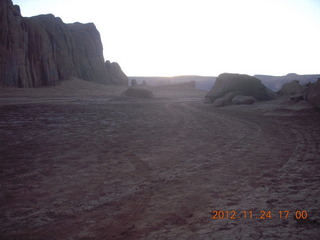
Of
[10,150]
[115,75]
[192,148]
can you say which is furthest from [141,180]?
[115,75]

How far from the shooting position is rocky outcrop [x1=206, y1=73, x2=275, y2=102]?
24.3 meters

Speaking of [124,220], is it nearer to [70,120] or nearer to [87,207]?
[87,207]

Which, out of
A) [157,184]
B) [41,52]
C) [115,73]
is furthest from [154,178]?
[115,73]

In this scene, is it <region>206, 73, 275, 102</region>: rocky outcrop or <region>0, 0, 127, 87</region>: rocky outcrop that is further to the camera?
<region>0, 0, 127, 87</region>: rocky outcrop

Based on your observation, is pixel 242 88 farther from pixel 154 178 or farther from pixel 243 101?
pixel 154 178

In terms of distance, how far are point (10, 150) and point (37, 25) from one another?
107 feet

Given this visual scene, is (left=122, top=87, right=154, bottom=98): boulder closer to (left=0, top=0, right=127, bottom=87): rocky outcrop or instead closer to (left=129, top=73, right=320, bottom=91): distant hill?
(left=0, top=0, right=127, bottom=87): rocky outcrop

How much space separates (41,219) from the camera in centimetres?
358

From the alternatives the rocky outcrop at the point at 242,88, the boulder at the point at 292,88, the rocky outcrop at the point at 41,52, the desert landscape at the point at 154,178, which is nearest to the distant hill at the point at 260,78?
the rocky outcrop at the point at 41,52

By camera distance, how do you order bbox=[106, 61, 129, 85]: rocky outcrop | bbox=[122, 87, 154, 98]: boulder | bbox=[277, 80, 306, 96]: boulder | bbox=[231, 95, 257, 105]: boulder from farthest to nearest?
bbox=[106, 61, 129, 85]: rocky outcrop → bbox=[122, 87, 154, 98]: boulder → bbox=[277, 80, 306, 96]: boulder → bbox=[231, 95, 257, 105]: boulder

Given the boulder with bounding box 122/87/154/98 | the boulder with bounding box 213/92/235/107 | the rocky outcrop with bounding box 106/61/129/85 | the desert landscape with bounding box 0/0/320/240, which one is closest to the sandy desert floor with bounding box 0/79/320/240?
the desert landscape with bounding box 0/0/320/240
